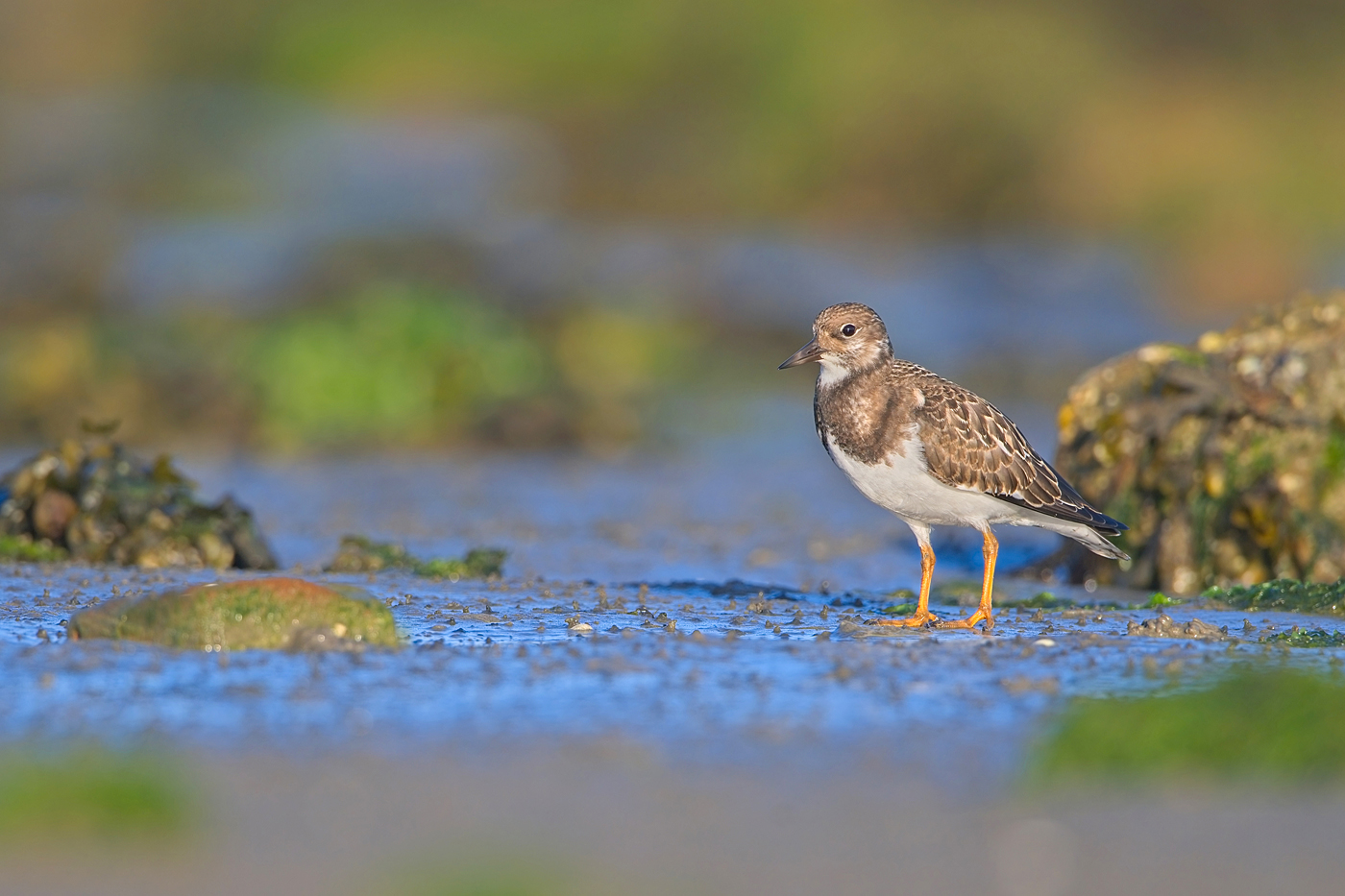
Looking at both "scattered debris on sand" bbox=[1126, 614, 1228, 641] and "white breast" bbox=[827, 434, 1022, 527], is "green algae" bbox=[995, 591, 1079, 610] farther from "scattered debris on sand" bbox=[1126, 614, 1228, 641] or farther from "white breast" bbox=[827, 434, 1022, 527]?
"scattered debris on sand" bbox=[1126, 614, 1228, 641]

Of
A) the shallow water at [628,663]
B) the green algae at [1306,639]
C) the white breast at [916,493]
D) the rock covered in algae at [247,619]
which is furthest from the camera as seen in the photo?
the white breast at [916,493]

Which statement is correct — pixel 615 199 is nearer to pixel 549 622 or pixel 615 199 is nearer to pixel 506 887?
pixel 549 622

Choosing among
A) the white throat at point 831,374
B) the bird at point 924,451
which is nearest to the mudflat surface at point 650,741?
the bird at point 924,451

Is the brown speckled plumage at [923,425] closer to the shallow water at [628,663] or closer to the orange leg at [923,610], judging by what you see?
the orange leg at [923,610]

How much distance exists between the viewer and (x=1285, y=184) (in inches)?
856

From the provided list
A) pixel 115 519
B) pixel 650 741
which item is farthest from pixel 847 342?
pixel 115 519

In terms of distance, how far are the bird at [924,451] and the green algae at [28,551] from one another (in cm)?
333

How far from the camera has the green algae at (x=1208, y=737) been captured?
3.88 metres

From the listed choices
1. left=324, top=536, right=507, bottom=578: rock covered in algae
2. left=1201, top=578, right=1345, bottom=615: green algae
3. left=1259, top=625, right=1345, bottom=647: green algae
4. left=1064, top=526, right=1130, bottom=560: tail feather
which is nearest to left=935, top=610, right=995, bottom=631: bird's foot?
left=1064, top=526, right=1130, bottom=560: tail feather

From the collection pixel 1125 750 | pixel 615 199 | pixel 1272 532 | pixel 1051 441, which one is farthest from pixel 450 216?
pixel 1125 750

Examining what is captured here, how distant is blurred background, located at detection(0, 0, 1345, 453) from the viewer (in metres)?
13.4

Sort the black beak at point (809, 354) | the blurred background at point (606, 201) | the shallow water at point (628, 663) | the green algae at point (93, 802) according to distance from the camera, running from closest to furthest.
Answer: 1. the green algae at point (93, 802)
2. the shallow water at point (628, 663)
3. the black beak at point (809, 354)
4. the blurred background at point (606, 201)

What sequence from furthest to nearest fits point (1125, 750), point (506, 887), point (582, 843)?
1. point (1125, 750)
2. point (582, 843)
3. point (506, 887)

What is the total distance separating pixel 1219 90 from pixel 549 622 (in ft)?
66.2
